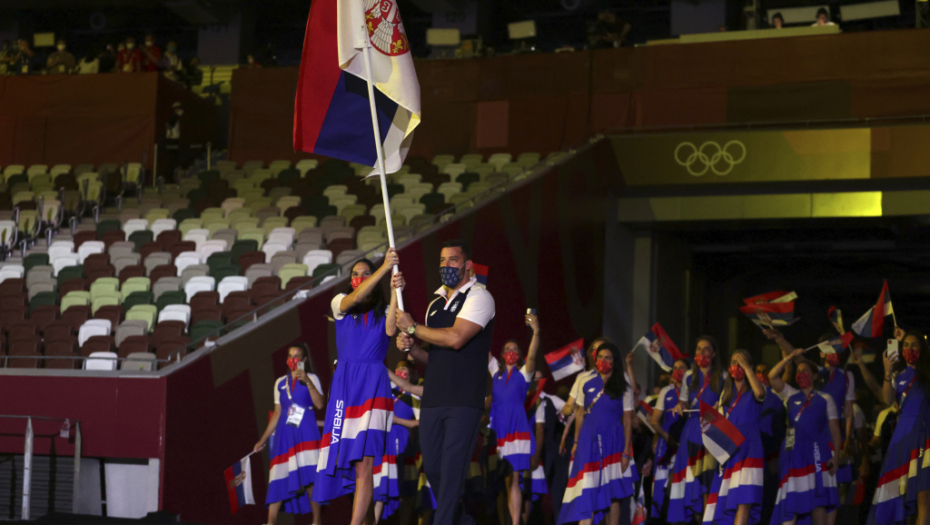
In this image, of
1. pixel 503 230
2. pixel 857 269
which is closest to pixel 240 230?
pixel 503 230

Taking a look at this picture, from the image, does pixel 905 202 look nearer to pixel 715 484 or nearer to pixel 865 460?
pixel 865 460

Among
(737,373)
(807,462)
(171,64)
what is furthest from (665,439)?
(171,64)

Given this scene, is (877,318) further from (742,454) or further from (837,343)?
(742,454)

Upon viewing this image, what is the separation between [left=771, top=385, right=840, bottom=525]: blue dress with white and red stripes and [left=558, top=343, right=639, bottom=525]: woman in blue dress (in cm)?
147

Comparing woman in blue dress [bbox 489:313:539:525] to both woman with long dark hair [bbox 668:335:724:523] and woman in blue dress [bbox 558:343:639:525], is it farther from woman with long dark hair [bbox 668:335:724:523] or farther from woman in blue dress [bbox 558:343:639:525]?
woman with long dark hair [bbox 668:335:724:523]

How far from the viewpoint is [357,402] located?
575cm

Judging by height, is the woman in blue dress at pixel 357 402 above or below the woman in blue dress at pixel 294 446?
above

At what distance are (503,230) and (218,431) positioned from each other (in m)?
5.07

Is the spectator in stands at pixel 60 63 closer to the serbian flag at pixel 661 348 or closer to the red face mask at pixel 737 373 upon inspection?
the serbian flag at pixel 661 348

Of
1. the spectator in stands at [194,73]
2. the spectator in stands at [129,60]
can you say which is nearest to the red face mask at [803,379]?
the spectator in stands at [129,60]

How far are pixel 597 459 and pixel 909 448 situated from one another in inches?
93.8

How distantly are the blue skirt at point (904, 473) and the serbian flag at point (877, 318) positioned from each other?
117 cm

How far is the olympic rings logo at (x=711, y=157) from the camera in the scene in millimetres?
15148

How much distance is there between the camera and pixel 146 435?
7652mm
